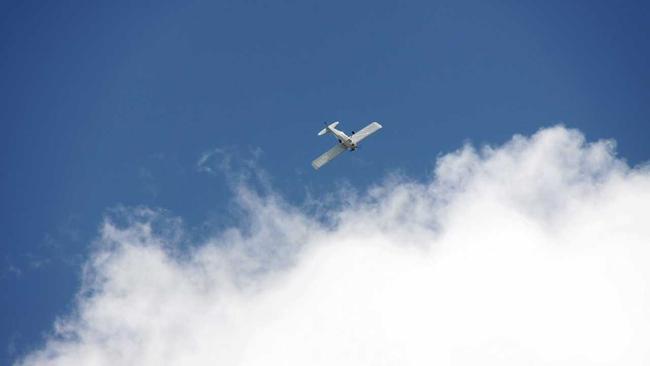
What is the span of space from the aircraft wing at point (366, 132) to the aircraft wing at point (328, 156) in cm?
255

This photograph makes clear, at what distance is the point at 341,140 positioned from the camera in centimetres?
11988

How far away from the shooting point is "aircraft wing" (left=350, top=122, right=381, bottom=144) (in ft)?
391

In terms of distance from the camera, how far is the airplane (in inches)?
4697

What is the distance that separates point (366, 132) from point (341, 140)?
3804mm

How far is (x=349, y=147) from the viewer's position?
395 ft

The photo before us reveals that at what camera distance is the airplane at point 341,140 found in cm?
11931

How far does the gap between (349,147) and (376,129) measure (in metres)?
4.77

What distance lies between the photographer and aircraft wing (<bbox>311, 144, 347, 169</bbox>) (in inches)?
4771

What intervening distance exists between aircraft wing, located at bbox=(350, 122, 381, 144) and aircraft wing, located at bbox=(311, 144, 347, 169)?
255 centimetres

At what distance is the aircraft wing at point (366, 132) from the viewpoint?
119125 millimetres

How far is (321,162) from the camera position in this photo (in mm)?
121750

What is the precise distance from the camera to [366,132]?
392 ft

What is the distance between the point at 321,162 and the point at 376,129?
958cm

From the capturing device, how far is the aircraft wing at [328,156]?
121 meters
